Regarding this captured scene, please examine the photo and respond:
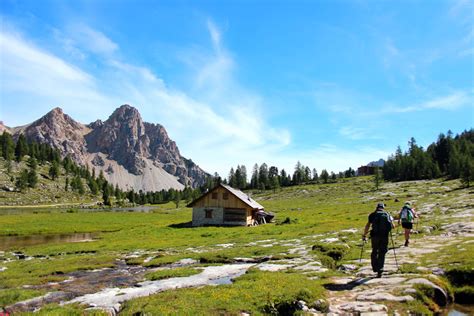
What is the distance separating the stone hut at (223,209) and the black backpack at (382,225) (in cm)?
4393

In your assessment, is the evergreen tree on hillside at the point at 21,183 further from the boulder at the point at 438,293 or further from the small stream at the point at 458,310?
the small stream at the point at 458,310

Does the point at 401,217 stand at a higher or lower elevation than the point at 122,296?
higher

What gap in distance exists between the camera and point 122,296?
13.8m

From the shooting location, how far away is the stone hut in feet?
193

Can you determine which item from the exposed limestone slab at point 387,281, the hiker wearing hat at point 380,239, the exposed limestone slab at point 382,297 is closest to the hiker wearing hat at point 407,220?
the hiker wearing hat at point 380,239

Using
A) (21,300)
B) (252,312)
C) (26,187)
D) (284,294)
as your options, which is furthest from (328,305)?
(26,187)

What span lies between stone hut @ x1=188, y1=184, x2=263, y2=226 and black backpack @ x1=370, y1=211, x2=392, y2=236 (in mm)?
43932

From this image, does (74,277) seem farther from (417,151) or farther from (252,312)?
(417,151)

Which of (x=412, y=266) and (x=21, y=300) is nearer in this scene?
(x=21, y=300)

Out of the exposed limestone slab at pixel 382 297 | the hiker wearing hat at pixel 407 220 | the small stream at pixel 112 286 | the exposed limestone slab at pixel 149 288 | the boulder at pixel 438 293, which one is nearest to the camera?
the exposed limestone slab at pixel 382 297

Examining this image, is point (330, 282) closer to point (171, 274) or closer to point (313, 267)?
point (313, 267)

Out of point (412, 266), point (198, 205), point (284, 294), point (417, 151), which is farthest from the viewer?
point (417, 151)

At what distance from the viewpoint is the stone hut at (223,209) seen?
193 feet

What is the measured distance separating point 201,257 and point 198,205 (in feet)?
127
